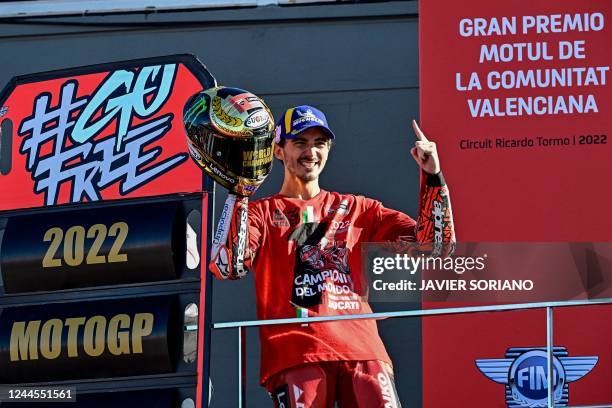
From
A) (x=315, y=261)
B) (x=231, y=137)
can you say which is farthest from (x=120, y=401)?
(x=231, y=137)

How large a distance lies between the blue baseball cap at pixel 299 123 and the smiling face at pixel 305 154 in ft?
0.07

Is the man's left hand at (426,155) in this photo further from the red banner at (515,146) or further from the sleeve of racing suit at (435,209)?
the red banner at (515,146)

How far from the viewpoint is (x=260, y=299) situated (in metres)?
4.55

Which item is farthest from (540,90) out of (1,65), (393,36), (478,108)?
(1,65)

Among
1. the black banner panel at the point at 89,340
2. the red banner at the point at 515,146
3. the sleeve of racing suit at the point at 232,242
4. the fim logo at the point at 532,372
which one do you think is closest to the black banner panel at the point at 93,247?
the black banner panel at the point at 89,340

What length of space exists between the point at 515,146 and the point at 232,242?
2187mm

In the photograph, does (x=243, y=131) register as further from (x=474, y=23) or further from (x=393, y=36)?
(x=393, y=36)

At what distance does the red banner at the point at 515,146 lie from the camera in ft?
19.0

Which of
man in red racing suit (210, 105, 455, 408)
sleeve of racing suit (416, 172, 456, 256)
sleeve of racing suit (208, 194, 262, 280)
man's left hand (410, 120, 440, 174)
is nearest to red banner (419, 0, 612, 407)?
man in red racing suit (210, 105, 455, 408)

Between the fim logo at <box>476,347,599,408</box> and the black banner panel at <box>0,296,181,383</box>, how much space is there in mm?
1747

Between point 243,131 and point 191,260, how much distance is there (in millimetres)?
616

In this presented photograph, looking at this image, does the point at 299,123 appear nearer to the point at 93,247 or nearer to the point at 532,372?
the point at 93,247

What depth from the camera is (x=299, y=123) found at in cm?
468

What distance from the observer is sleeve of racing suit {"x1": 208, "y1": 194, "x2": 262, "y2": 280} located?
170 inches
